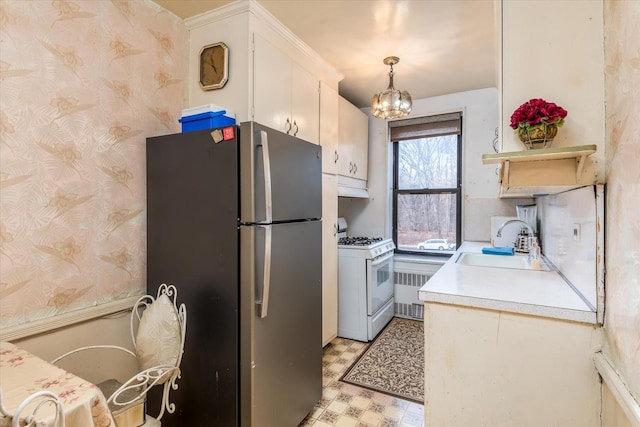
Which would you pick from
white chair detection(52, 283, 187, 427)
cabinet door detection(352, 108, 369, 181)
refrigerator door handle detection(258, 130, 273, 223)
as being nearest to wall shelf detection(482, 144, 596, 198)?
refrigerator door handle detection(258, 130, 273, 223)

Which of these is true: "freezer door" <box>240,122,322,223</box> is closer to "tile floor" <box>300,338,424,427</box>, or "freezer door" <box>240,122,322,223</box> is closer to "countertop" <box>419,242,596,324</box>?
"countertop" <box>419,242,596,324</box>

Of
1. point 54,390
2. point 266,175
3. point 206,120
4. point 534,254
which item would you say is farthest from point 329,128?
point 54,390

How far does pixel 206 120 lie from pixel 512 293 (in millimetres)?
1778

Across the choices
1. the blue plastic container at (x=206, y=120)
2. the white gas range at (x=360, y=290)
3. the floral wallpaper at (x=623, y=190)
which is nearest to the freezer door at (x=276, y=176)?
the blue plastic container at (x=206, y=120)

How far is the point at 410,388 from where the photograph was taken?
230cm

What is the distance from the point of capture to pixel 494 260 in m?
2.47

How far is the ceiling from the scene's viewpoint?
6.56ft

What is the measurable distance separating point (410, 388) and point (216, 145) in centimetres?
210

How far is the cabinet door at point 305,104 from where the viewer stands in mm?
2416

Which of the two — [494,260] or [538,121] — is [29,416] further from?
[494,260]

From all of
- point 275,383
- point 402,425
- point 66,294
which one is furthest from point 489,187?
point 66,294

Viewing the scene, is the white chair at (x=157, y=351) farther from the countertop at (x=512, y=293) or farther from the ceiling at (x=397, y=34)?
the ceiling at (x=397, y=34)

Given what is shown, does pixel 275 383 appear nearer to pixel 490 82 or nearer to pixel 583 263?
pixel 583 263

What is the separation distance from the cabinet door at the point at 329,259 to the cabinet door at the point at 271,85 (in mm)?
752
